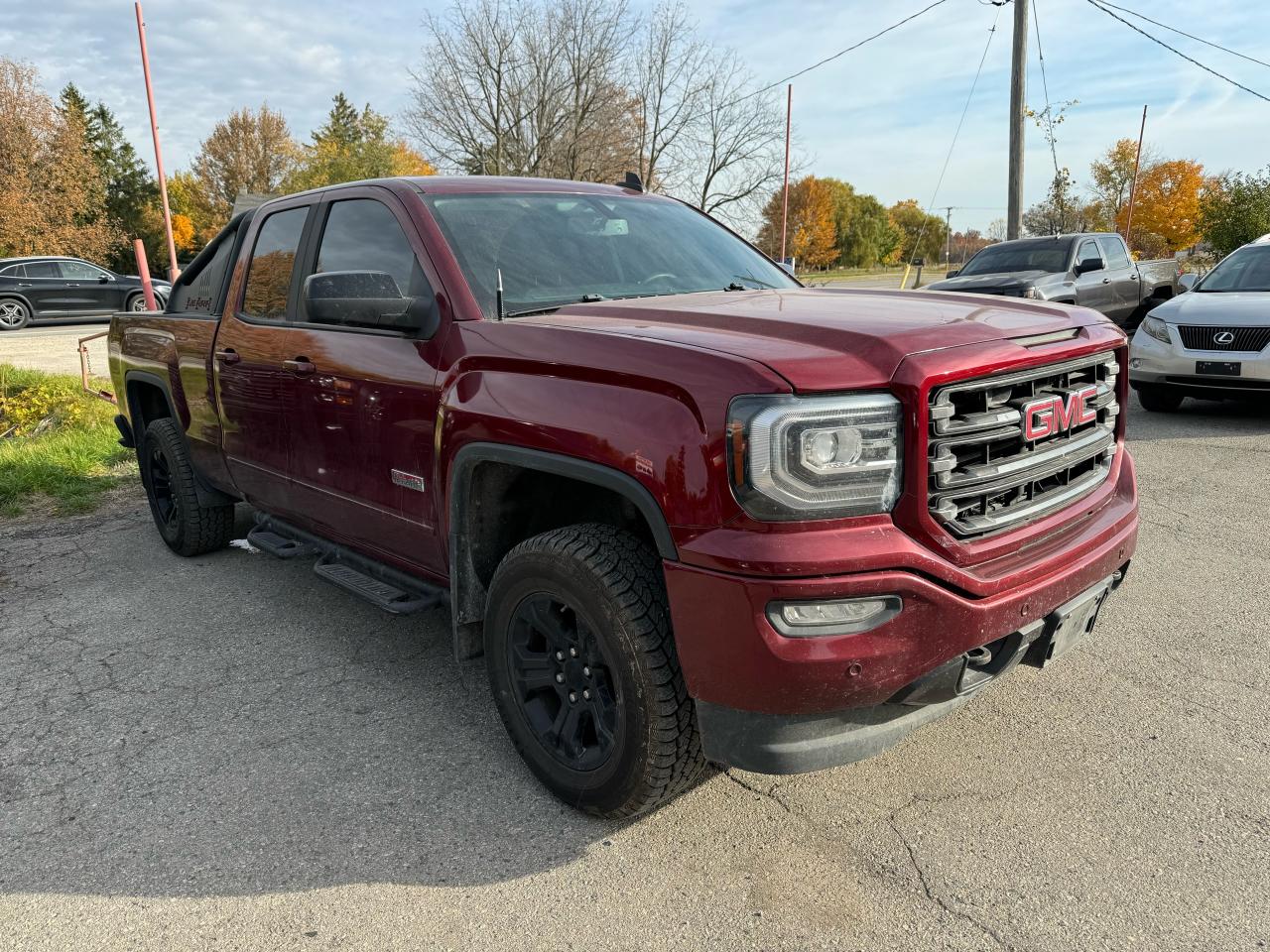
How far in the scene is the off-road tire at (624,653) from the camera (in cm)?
239

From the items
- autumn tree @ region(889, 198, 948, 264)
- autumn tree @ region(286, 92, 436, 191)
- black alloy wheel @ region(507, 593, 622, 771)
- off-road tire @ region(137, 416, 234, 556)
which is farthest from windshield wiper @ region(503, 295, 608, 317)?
autumn tree @ region(889, 198, 948, 264)

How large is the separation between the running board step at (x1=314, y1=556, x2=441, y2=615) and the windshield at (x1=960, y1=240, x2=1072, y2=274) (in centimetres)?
1067

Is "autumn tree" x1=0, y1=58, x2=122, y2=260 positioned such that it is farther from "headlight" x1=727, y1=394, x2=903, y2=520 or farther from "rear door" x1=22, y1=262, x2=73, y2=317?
"headlight" x1=727, y1=394, x2=903, y2=520

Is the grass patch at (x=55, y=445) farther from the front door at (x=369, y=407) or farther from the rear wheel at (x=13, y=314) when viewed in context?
the rear wheel at (x=13, y=314)

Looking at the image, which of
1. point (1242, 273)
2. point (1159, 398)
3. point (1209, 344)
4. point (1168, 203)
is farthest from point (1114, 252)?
point (1168, 203)

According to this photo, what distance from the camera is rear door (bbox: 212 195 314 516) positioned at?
3898 mm

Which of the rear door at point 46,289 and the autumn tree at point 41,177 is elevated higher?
the autumn tree at point 41,177

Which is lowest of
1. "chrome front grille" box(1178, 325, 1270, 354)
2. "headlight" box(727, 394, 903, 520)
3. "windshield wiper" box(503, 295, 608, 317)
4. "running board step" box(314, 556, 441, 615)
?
"running board step" box(314, 556, 441, 615)

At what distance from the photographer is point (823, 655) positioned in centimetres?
213

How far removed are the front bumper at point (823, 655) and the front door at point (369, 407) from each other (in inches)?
49.2

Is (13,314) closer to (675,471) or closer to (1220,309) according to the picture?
(1220,309)

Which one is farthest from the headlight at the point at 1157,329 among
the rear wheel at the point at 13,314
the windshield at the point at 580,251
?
the rear wheel at the point at 13,314

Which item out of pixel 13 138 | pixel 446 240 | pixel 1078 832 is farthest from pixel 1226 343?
pixel 13 138

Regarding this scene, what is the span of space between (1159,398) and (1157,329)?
32.3 inches
